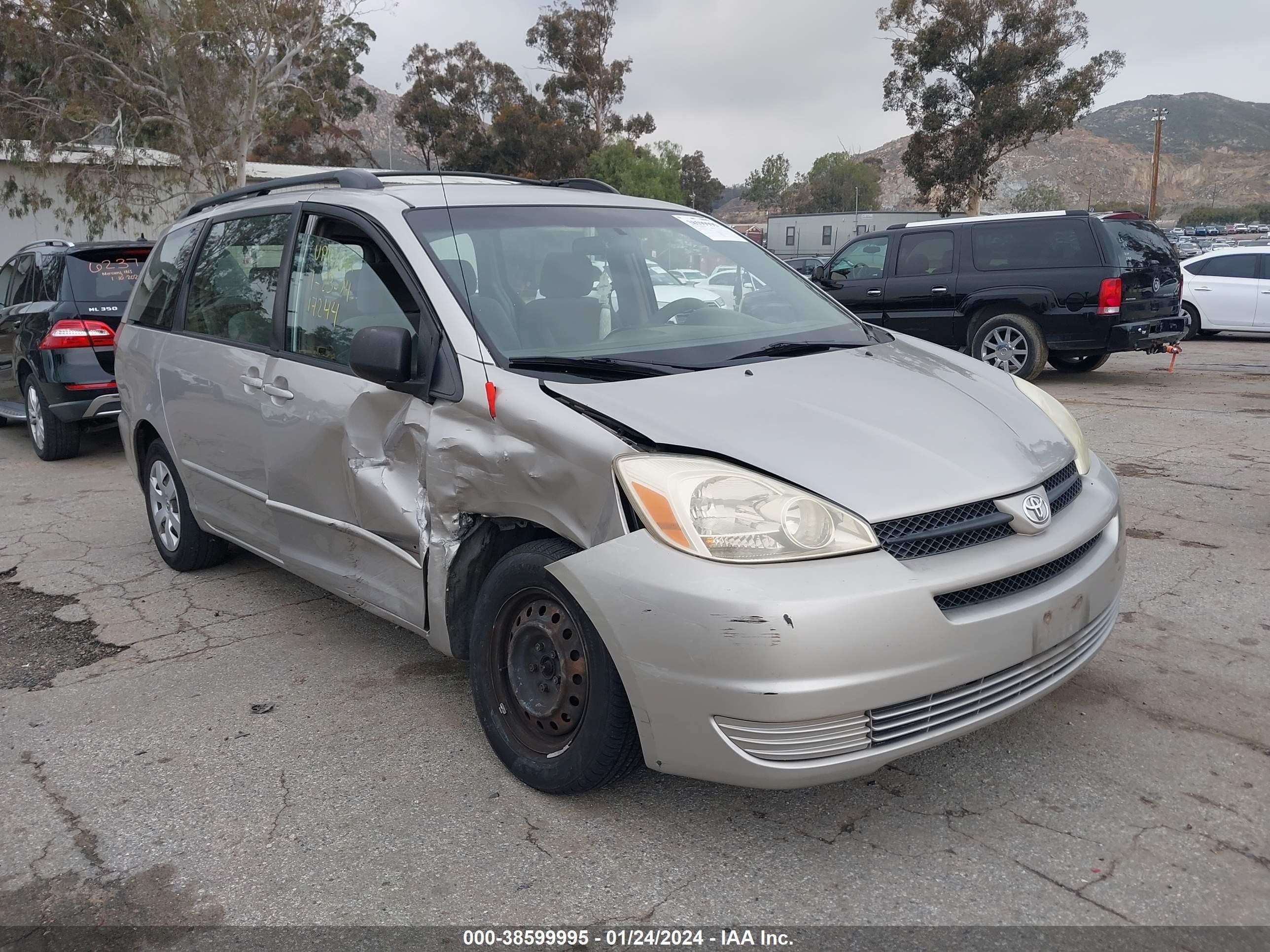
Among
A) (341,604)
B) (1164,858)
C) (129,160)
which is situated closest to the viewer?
(1164,858)

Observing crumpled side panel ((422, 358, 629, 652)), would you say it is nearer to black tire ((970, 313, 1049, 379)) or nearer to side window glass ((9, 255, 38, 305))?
side window glass ((9, 255, 38, 305))

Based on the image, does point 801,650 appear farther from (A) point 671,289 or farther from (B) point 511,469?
(A) point 671,289

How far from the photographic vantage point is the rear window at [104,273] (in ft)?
27.7

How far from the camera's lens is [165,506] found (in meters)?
5.49

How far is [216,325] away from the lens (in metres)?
4.67

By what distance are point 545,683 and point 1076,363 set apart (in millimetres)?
12081

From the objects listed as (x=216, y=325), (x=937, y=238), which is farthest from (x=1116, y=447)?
(x=216, y=325)

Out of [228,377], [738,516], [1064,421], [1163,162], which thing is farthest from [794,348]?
[1163,162]

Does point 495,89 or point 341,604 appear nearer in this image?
point 341,604

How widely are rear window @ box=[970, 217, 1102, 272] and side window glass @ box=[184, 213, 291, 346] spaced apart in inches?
359

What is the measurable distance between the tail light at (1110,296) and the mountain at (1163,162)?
408ft

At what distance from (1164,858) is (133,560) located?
17.0ft

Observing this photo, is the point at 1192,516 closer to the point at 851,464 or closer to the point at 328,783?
the point at 851,464

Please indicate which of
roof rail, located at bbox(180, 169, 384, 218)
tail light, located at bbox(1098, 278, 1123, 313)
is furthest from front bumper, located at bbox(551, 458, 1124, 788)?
tail light, located at bbox(1098, 278, 1123, 313)
